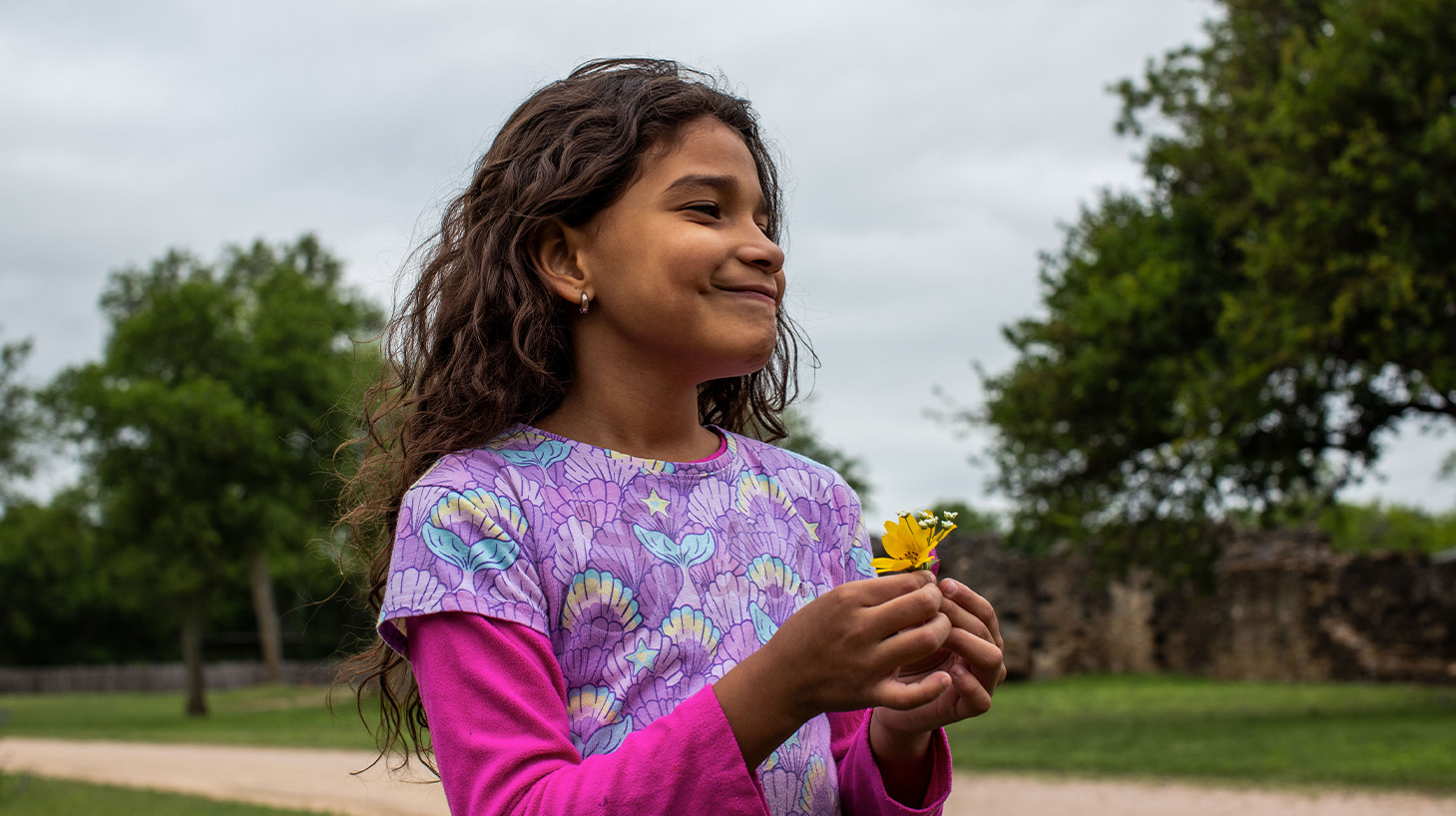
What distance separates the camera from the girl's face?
167 centimetres

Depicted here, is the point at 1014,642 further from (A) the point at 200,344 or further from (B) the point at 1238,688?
(A) the point at 200,344

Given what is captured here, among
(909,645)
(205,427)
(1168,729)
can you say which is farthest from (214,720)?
(909,645)

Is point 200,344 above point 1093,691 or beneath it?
above

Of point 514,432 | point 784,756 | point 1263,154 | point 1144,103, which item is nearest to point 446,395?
point 514,432

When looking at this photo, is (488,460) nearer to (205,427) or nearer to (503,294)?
(503,294)

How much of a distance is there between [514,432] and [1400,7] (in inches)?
483

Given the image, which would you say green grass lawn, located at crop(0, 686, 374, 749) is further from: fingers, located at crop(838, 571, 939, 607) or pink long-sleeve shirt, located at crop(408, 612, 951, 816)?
fingers, located at crop(838, 571, 939, 607)

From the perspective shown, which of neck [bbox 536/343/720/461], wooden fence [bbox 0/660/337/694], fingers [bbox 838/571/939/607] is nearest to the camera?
fingers [bbox 838/571/939/607]

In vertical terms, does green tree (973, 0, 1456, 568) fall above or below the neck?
above

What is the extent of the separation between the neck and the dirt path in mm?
3473

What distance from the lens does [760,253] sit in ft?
5.58

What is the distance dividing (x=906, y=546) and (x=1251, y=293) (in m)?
12.4

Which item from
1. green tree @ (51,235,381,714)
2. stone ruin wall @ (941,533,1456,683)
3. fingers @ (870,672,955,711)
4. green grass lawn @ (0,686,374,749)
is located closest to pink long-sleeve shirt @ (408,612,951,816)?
fingers @ (870,672,955,711)

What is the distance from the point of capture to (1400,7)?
11422 millimetres
